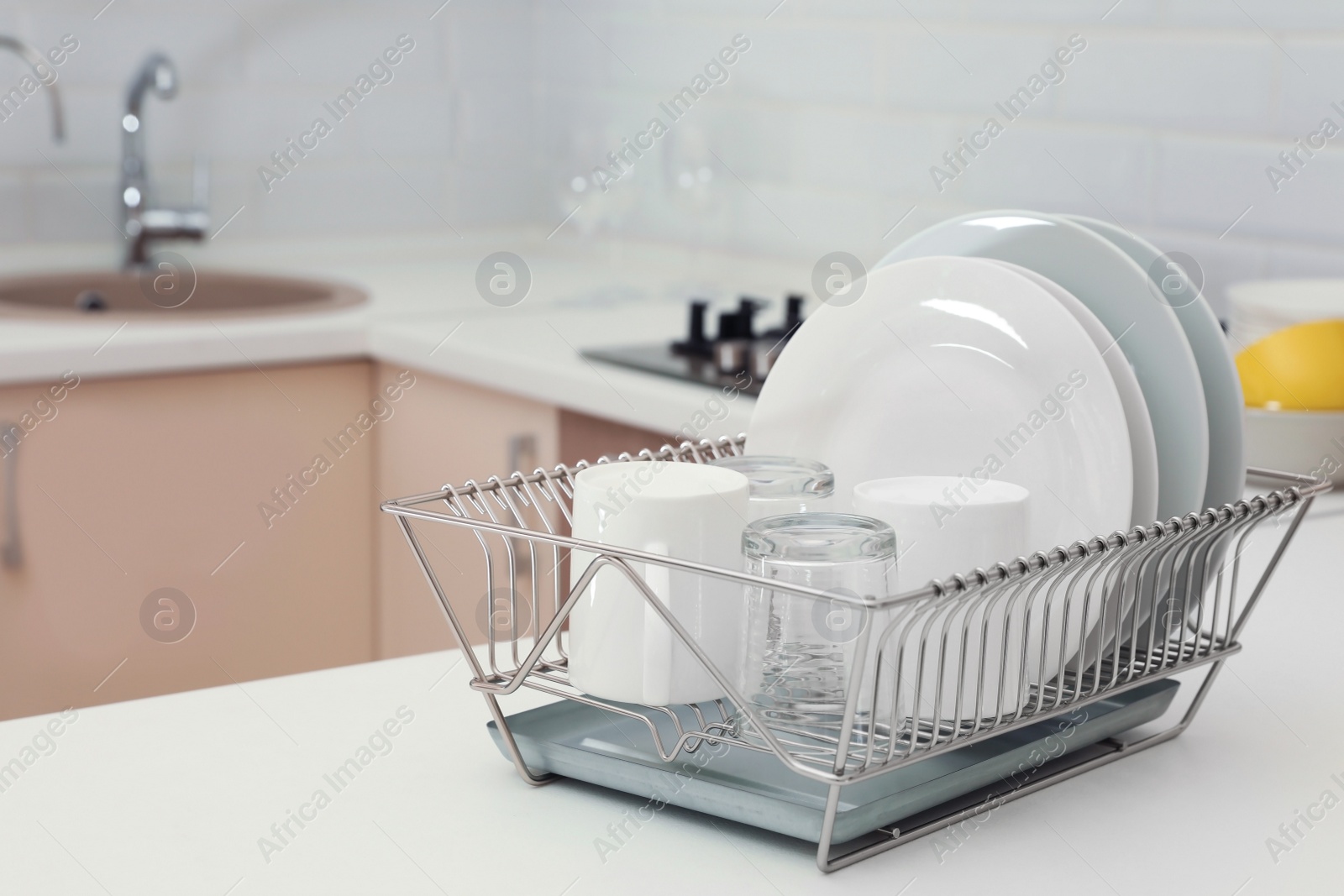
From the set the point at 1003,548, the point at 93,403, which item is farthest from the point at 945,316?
the point at 93,403

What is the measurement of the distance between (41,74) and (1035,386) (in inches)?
73.1

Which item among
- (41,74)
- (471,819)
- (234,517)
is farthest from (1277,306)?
(41,74)

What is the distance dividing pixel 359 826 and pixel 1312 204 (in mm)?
1263

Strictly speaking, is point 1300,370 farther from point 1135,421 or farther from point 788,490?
point 788,490

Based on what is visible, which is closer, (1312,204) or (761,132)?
(1312,204)

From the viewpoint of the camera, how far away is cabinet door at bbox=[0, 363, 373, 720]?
5.42 feet

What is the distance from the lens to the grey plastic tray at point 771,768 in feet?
1.80

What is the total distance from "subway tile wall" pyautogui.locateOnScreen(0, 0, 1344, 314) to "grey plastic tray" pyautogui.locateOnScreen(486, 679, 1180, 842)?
3.36ft

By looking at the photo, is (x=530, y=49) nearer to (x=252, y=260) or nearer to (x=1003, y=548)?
(x=252, y=260)

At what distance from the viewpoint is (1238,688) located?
74 centimetres

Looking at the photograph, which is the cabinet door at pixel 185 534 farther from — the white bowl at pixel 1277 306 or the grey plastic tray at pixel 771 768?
the grey plastic tray at pixel 771 768

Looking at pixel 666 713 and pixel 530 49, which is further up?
pixel 530 49

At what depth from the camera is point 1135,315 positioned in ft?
2.43

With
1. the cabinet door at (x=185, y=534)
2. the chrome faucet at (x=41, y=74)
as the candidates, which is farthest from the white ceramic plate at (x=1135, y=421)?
the chrome faucet at (x=41, y=74)
